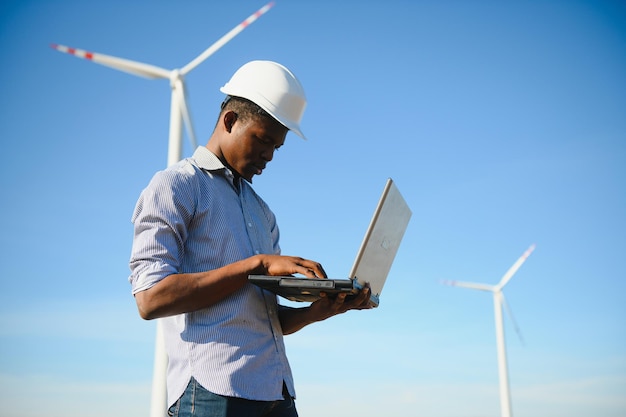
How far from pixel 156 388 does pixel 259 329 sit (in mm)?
11430

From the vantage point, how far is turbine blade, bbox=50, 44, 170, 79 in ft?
54.4

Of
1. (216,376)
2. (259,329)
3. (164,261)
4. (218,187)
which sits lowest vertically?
(216,376)

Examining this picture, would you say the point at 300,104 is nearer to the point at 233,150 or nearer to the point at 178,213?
the point at 233,150

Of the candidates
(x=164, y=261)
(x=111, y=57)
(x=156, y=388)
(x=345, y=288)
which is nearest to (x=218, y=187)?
(x=164, y=261)

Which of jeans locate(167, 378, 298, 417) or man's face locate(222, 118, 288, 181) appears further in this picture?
man's face locate(222, 118, 288, 181)

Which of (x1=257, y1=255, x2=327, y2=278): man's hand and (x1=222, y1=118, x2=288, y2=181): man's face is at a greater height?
(x1=222, y1=118, x2=288, y2=181): man's face

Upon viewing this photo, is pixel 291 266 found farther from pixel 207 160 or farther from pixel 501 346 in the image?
pixel 501 346

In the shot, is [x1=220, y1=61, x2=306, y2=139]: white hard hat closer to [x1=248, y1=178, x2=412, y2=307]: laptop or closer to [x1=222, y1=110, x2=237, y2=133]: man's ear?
[x1=222, y1=110, x2=237, y2=133]: man's ear

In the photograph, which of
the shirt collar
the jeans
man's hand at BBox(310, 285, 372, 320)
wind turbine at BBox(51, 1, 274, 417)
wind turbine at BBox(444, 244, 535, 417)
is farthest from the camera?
wind turbine at BBox(444, 244, 535, 417)

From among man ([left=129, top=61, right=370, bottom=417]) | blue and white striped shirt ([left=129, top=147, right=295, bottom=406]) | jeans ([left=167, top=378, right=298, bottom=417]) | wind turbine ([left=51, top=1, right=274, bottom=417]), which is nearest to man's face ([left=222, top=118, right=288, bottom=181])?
man ([left=129, top=61, right=370, bottom=417])

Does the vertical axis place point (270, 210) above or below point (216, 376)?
above

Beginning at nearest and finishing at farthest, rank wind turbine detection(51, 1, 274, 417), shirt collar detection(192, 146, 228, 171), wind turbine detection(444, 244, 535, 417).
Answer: shirt collar detection(192, 146, 228, 171) < wind turbine detection(51, 1, 274, 417) < wind turbine detection(444, 244, 535, 417)

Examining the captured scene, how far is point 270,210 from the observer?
4031 millimetres

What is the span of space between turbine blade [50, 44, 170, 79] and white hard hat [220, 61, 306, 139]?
1384 centimetres
